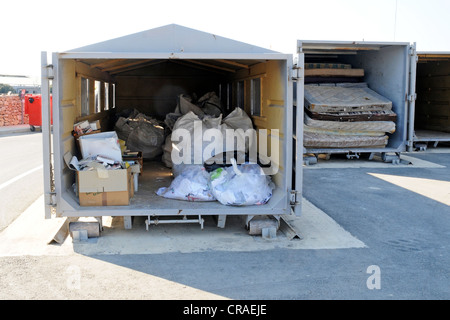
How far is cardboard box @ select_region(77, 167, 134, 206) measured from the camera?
569 cm

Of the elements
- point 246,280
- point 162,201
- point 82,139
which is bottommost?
point 246,280

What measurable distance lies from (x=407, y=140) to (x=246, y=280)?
8500 mm

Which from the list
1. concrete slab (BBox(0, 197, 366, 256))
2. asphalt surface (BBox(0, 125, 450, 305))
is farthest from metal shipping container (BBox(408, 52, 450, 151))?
concrete slab (BBox(0, 197, 366, 256))

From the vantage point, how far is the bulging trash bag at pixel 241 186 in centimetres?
590

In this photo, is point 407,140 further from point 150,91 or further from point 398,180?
point 150,91

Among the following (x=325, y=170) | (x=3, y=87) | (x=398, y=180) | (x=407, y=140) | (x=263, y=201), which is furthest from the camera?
(x=3, y=87)

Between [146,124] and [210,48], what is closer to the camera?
[210,48]

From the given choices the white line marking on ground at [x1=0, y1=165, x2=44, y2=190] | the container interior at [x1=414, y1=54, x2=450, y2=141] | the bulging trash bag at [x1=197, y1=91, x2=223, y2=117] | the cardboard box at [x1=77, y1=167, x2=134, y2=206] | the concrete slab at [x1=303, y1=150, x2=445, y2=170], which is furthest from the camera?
the container interior at [x1=414, y1=54, x2=450, y2=141]

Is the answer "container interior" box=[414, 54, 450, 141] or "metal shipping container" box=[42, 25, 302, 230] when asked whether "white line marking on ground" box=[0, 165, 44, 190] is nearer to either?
"metal shipping container" box=[42, 25, 302, 230]

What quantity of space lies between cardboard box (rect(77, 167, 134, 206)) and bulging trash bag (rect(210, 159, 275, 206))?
1.04m

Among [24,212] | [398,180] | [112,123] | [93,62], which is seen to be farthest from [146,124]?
[398,180]

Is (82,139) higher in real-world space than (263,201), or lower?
higher

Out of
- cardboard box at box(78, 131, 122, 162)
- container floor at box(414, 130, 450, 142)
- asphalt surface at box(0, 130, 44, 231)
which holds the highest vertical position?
cardboard box at box(78, 131, 122, 162)

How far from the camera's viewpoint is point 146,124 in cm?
1012
